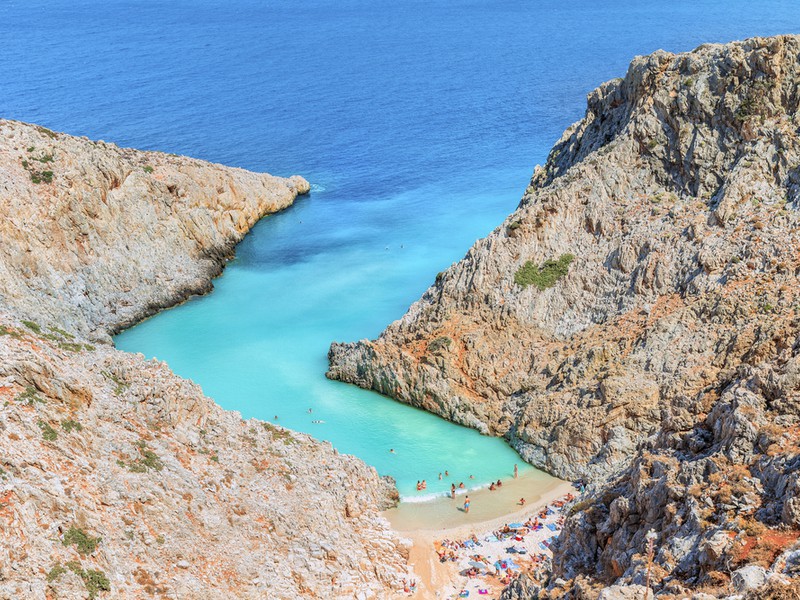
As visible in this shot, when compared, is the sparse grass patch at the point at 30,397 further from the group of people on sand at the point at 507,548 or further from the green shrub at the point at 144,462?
the group of people on sand at the point at 507,548

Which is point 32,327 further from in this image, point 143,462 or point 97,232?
point 97,232

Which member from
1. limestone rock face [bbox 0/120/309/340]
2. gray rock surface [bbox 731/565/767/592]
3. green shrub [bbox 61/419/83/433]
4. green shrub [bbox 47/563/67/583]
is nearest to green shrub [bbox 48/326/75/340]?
green shrub [bbox 61/419/83/433]

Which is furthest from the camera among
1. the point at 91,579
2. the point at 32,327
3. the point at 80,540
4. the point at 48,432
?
the point at 32,327

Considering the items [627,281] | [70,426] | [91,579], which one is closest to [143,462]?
[70,426]

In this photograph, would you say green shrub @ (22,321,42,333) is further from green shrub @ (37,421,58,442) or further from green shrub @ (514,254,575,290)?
green shrub @ (514,254,575,290)

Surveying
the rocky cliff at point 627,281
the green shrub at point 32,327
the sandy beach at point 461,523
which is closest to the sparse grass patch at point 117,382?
the green shrub at point 32,327

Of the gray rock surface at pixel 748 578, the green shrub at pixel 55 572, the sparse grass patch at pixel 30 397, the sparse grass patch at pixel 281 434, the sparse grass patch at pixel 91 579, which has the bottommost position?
the sparse grass patch at pixel 281 434

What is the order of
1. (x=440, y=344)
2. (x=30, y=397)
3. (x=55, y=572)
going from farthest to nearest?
(x=440, y=344) → (x=30, y=397) → (x=55, y=572)

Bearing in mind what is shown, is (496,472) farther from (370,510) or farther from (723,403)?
(723,403)
